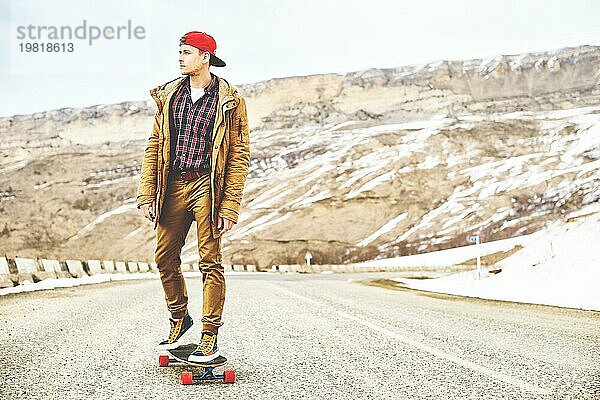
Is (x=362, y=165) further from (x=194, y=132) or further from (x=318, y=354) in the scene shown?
(x=194, y=132)

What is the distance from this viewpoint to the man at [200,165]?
4703mm

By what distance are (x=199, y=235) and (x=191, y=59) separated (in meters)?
1.19

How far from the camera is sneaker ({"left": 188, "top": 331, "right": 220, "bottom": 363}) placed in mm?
4699

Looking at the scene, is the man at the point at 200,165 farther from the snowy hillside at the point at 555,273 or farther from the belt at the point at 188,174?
the snowy hillside at the point at 555,273

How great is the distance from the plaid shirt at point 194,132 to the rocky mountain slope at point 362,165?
58.1 m

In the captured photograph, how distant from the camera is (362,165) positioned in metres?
74.2

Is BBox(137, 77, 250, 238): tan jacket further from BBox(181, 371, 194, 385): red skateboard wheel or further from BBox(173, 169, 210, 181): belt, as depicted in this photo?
BBox(181, 371, 194, 385): red skateboard wheel

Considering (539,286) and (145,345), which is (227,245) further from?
(145,345)

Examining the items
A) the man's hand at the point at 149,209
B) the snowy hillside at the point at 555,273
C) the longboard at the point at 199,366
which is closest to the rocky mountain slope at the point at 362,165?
the snowy hillside at the point at 555,273

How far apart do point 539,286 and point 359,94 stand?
8207 cm

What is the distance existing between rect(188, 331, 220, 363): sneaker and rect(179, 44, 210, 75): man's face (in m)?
1.78

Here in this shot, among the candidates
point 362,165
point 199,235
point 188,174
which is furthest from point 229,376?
point 362,165

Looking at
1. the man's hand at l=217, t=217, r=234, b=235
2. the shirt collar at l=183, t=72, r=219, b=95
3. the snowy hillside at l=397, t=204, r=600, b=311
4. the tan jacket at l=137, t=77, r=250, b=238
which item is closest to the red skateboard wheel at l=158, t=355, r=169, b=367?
the tan jacket at l=137, t=77, r=250, b=238

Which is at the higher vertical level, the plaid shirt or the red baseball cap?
the red baseball cap
